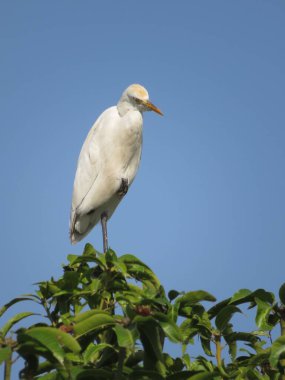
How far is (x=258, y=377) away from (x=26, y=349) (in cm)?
113

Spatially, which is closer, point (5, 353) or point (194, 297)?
point (5, 353)

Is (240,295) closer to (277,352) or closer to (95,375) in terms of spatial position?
(277,352)

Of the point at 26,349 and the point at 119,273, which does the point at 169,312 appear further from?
the point at 26,349

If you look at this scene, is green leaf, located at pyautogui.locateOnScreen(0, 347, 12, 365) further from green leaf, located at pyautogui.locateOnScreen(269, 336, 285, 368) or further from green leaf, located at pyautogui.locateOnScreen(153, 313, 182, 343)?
green leaf, located at pyautogui.locateOnScreen(269, 336, 285, 368)

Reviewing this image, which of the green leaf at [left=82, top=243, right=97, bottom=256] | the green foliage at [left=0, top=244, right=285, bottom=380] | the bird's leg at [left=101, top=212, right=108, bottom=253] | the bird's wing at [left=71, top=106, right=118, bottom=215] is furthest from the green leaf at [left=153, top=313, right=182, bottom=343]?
the bird's wing at [left=71, top=106, right=118, bottom=215]

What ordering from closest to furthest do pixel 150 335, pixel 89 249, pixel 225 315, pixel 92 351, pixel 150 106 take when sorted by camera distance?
pixel 150 335 < pixel 92 351 < pixel 225 315 < pixel 89 249 < pixel 150 106

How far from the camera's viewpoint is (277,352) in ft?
7.48

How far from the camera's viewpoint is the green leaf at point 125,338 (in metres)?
1.87

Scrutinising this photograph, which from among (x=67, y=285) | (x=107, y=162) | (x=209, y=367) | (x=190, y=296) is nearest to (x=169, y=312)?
(x=190, y=296)

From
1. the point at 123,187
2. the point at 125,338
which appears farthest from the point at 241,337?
the point at 123,187

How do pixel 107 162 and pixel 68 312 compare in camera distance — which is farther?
pixel 107 162

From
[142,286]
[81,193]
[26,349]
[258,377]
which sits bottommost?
[258,377]

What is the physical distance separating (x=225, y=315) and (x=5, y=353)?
1083 millimetres

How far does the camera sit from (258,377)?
254 centimetres
